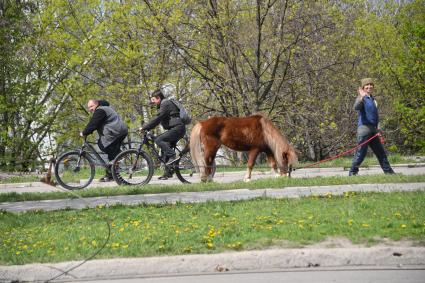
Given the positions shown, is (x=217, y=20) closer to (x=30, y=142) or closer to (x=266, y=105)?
(x=266, y=105)

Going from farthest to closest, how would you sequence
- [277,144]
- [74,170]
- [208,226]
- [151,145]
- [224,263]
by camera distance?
[151,145] → [74,170] → [277,144] → [208,226] → [224,263]

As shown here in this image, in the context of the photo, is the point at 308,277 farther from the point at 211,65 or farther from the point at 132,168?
the point at 211,65

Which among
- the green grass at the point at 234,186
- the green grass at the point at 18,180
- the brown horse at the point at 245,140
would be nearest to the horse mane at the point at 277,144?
the brown horse at the point at 245,140

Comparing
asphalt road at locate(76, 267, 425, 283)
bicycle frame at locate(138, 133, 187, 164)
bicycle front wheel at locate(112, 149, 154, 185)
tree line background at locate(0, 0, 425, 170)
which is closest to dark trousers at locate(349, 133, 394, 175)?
bicycle frame at locate(138, 133, 187, 164)

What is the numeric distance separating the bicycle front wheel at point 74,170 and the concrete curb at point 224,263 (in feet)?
25.2

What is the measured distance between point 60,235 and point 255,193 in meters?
3.94

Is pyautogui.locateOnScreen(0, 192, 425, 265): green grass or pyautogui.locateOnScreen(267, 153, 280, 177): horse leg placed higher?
pyautogui.locateOnScreen(267, 153, 280, 177): horse leg

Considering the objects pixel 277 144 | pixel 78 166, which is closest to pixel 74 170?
pixel 78 166

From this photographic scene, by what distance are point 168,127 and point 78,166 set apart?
203 cm

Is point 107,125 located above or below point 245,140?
above

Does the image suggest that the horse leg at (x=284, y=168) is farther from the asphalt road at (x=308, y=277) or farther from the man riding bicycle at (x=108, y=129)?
the asphalt road at (x=308, y=277)

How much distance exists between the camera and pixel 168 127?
14.6 meters

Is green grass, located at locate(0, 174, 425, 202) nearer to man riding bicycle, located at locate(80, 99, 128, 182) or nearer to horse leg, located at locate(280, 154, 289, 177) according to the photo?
horse leg, located at locate(280, 154, 289, 177)

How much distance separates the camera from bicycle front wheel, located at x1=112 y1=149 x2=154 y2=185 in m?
14.2
